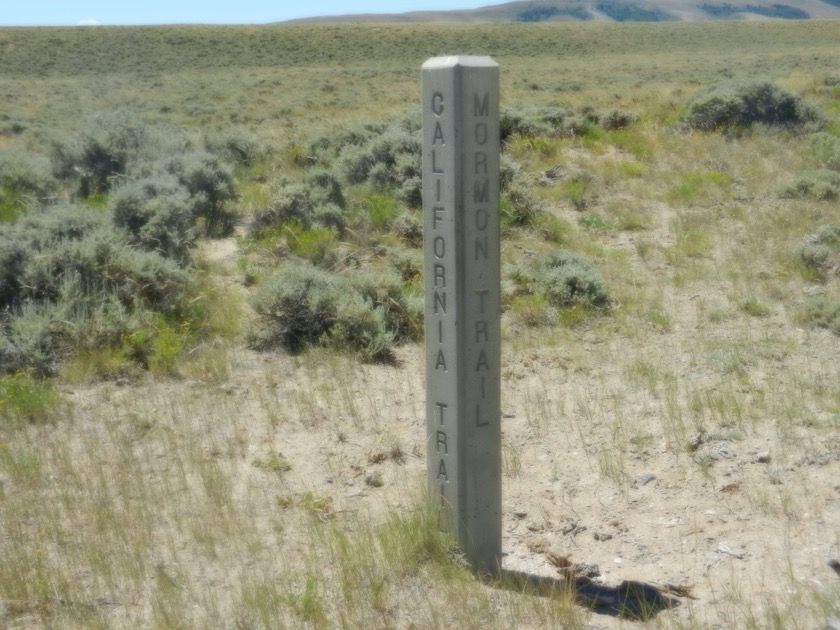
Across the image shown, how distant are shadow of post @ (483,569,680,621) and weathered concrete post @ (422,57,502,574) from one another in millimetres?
134

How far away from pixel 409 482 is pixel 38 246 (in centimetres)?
459

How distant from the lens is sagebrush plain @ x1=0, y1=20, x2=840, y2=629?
13.5 ft

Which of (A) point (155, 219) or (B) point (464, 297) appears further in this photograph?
(A) point (155, 219)

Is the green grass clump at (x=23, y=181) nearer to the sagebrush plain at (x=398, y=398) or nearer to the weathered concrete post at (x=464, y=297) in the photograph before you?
the sagebrush plain at (x=398, y=398)

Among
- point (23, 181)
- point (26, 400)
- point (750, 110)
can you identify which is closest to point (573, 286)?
point (26, 400)

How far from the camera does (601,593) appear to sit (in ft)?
13.5

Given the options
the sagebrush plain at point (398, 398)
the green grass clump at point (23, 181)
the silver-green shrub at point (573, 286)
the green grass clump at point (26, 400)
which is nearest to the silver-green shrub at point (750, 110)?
the sagebrush plain at point (398, 398)

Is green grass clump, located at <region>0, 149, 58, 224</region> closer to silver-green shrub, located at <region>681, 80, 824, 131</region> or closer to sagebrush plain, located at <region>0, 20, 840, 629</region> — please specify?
sagebrush plain, located at <region>0, 20, 840, 629</region>

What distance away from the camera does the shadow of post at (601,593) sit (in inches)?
154

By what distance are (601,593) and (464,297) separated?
1.45 m

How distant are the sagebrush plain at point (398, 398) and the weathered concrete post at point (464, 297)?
0.26m

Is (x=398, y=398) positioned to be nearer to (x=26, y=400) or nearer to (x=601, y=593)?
(x=26, y=400)

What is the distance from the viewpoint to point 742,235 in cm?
1071

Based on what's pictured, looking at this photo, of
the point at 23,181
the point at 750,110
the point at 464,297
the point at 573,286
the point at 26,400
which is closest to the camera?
the point at 464,297
